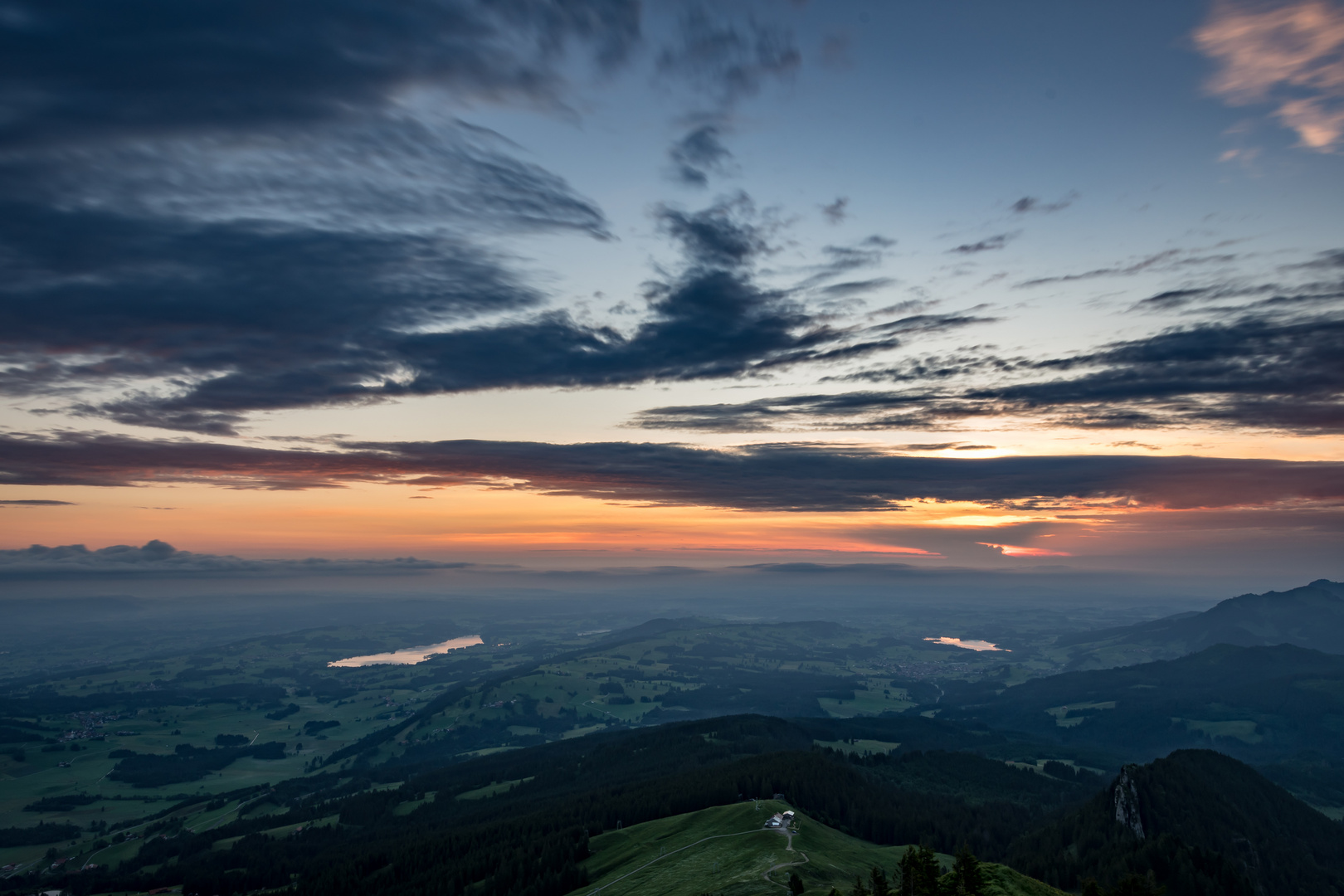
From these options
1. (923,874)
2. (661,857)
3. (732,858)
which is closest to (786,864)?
(732,858)

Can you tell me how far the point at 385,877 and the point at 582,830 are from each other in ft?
192

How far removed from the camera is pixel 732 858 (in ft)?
451

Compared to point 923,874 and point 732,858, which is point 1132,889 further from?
point 732,858

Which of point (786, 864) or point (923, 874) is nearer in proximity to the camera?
point (923, 874)

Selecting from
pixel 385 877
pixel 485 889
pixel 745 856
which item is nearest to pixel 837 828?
pixel 745 856

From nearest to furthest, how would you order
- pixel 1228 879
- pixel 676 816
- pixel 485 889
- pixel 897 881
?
pixel 897 881 → pixel 1228 879 → pixel 485 889 → pixel 676 816

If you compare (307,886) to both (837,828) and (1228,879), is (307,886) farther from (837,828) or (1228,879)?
(1228,879)

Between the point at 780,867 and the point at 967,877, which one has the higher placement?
the point at 967,877

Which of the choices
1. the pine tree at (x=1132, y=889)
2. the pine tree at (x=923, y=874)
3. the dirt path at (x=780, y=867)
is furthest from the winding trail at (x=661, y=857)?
the pine tree at (x=1132, y=889)

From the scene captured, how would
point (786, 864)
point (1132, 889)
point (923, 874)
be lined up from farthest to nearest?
point (786, 864) → point (1132, 889) → point (923, 874)

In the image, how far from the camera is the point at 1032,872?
571 feet

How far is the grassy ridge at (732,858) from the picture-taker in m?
116

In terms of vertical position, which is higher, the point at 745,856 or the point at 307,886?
the point at 745,856

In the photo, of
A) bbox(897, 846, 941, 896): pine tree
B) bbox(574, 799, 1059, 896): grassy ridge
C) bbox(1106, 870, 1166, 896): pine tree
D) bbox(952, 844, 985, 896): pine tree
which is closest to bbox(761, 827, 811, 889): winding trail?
bbox(574, 799, 1059, 896): grassy ridge
